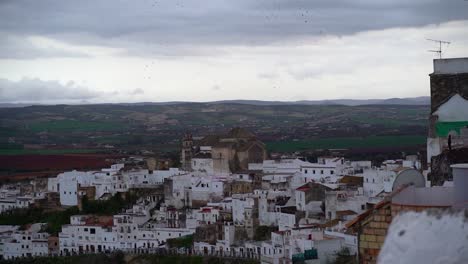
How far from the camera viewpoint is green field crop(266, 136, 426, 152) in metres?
72.6

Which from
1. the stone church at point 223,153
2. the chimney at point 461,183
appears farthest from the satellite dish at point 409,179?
the stone church at point 223,153

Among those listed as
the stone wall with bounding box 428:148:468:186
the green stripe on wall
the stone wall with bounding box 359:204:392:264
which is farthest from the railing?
the stone wall with bounding box 359:204:392:264

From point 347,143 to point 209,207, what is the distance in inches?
1825

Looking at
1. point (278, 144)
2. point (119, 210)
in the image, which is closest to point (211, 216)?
point (119, 210)

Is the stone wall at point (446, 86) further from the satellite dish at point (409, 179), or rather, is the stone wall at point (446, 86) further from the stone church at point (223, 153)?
the stone church at point (223, 153)

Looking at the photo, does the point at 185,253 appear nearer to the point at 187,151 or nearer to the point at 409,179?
the point at 187,151

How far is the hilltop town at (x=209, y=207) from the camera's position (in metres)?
28.7

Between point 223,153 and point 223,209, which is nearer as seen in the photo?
point 223,209

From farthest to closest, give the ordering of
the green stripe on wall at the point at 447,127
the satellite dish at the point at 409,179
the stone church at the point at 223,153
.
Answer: the stone church at the point at 223,153 → the green stripe on wall at the point at 447,127 → the satellite dish at the point at 409,179

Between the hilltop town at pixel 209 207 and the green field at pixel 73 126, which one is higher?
the green field at pixel 73 126

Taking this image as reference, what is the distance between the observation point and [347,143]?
7962 centimetres

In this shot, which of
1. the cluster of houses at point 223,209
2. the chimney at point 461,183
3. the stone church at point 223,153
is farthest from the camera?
the stone church at point 223,153

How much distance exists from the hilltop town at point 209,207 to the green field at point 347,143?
2661 cm

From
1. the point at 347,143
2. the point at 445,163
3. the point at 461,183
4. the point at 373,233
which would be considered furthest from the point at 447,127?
the point at 347,143
